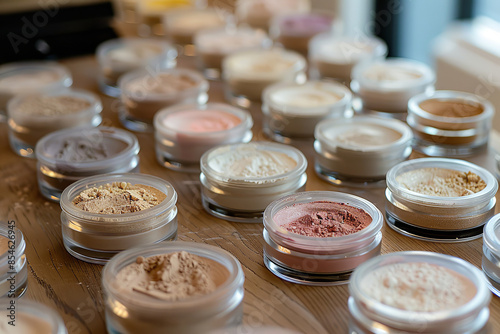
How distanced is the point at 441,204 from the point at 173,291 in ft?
1.54

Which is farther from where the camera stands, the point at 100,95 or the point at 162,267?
the point at 100,95

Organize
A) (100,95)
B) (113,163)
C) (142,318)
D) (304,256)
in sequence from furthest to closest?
(100,95), (113,163), (304,256), (142,318)

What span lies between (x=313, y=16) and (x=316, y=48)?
31 cm

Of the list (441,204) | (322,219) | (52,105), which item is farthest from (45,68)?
(441,204)

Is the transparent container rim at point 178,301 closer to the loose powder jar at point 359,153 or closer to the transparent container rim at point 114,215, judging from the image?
the transparent container rim at point 114,215

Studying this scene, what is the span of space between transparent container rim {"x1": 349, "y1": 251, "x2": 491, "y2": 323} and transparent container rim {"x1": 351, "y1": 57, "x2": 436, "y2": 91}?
68cm

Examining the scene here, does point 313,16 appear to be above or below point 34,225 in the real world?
above

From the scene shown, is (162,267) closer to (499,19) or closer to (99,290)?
(99,290)

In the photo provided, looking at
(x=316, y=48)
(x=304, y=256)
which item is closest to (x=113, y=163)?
(x=304, y=256)

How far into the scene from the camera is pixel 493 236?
3.15 ft

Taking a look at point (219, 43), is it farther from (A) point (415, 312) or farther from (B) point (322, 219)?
(A) point (415, 312)

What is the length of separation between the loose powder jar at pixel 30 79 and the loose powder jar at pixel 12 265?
0.73 m

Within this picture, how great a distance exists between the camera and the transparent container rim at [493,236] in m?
0.94

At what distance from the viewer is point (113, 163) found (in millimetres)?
1271
